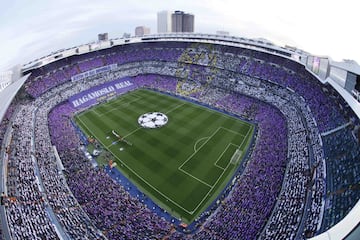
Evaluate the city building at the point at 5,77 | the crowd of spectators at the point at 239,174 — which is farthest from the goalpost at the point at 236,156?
the city building at the point at 5,77

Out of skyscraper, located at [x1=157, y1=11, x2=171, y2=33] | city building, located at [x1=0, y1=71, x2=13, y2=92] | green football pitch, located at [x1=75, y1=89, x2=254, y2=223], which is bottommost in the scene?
green football pitch, located at [x1=75, y1=89, x2=254, y2=223]

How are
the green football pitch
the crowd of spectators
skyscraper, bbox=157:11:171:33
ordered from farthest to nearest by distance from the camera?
skyscraper, bbox=157:11:171:33 → the green football pitch → the crowd of spectators

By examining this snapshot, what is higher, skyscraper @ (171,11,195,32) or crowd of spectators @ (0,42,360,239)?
skyscraper @ (171,11,195,32)

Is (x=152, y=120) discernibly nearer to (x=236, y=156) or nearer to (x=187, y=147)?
(x=187, y=147)

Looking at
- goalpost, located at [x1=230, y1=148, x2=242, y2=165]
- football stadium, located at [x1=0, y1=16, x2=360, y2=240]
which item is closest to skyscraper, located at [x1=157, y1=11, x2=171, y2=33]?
football stadium, located at [x1=0, y1=16, x2=360, y2=240]

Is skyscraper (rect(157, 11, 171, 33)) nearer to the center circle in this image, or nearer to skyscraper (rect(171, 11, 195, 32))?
skyscraper (rect(171, 11, 195, 32))

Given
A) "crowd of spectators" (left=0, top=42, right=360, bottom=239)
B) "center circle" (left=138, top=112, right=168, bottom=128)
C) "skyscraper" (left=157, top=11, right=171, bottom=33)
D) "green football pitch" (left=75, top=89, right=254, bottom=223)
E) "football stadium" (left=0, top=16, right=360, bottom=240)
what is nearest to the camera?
"crowd of spectators" (left=0, top=42, right=360, bottom=239)
